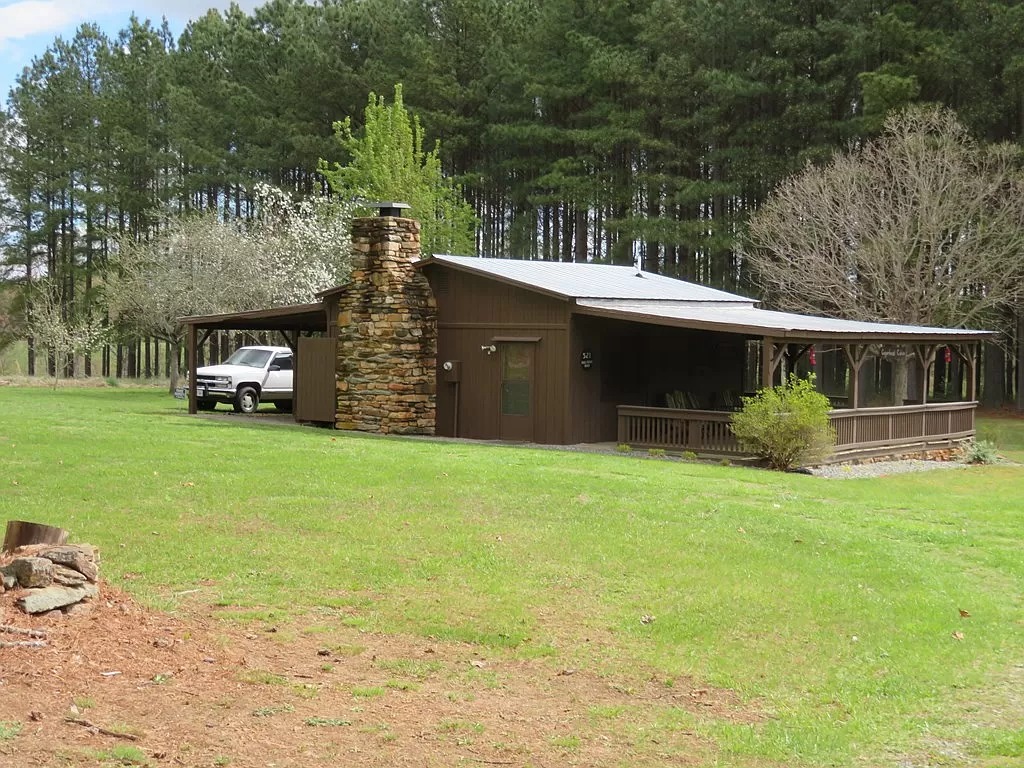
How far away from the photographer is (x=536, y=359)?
21531mm

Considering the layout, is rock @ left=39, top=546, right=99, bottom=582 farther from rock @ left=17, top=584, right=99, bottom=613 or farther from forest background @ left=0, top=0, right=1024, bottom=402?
forest background @ left=0, top=0, right=1024, bottom=402

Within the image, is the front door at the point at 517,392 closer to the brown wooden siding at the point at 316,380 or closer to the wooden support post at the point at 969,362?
the brown wooden siding at the point at 316,380

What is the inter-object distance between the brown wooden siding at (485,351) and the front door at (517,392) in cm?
10

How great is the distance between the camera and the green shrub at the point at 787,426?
18438 mm

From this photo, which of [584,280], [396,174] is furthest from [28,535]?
[396,174]

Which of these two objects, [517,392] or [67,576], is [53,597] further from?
[517,392]

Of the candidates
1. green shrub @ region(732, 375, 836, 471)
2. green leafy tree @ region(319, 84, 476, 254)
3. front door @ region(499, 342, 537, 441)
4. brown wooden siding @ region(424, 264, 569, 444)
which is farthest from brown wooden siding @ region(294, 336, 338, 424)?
green leafy tree @ region(319, 84, 476, 254)

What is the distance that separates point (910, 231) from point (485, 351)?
14897 mm

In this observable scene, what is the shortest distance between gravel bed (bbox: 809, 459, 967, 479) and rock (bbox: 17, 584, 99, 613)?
13.0 m

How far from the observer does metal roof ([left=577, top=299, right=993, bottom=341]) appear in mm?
18909

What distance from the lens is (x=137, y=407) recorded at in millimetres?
28562

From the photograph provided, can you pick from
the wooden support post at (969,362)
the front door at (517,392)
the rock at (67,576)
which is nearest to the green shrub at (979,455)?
the wooden support post at (969,362)

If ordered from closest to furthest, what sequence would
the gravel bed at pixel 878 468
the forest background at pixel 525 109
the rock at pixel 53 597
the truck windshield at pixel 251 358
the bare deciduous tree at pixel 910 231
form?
1. the rock at pixel 53 597
2. the gravel bed at pixel 878 468
3. the truck windshield at pixel 251 358
4. the bare deciduous tree at pixel 910 231
5. the forest background at pixel 525 109

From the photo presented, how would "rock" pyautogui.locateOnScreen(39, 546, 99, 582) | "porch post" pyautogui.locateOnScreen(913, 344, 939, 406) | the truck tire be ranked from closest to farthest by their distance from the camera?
"rock" pyautogui.locateOnScreen(39, 546, 99, 582)
"porch post" pyautogui.locateOnScreen(913, 344, 939, 406)
the truck tire
